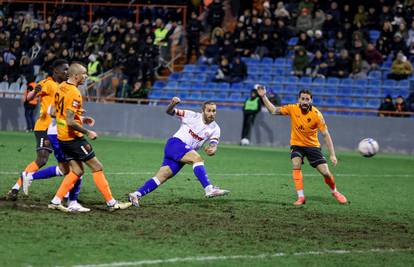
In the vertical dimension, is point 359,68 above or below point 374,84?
above

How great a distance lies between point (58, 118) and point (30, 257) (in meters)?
3.24

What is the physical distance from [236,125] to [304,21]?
15.4ft

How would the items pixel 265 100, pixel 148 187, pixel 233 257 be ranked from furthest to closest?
1. pixel 265 100
2. pixel 148 187
3. pixel 233 257

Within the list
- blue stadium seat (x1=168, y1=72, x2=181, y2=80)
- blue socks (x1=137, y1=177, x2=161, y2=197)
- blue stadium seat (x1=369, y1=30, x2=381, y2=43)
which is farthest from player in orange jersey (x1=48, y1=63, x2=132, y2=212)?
blue stadium seat (x1=168, y1=72, x2=181, y2=80)

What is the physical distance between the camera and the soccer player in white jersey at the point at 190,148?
442 inches

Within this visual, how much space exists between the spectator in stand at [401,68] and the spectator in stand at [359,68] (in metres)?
1.11

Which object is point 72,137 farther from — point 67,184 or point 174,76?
point 174,76

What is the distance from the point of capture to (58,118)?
33.3 ft

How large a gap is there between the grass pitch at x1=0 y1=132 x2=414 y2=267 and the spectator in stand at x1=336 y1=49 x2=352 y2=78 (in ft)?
33.5

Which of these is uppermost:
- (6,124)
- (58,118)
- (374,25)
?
(374,25)

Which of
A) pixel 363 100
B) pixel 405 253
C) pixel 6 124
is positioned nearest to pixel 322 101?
pixel 363 100

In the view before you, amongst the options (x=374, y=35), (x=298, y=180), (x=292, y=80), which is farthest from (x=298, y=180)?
(x=374, y=35)

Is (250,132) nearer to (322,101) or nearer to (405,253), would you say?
(322,101)

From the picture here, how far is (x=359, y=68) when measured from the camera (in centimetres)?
2645
